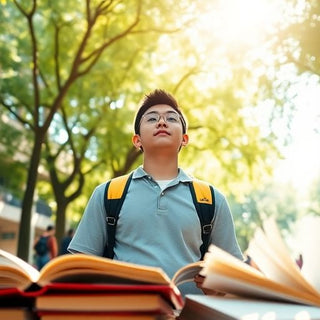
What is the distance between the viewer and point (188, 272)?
59.9 inches

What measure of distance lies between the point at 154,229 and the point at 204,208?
0.66ft

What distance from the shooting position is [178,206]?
224cm

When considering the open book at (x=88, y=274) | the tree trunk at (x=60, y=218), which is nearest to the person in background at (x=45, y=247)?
the tree trunk at (x=60, y=218)

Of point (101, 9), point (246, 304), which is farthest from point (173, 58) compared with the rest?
point (246, 304)

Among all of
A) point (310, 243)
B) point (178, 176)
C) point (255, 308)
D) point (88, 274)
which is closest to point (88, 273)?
point (88, 274)

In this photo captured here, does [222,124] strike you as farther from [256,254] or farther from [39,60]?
[256,254]

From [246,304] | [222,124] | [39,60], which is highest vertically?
[39,60]

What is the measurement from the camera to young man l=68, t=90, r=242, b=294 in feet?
7.06

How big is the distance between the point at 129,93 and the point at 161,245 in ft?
49.1

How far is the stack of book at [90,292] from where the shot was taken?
3.61 ft

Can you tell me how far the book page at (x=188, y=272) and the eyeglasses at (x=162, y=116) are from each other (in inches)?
35.6

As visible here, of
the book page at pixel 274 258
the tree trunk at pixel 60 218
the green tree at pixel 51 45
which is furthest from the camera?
the tree trunk at pixel 60 218

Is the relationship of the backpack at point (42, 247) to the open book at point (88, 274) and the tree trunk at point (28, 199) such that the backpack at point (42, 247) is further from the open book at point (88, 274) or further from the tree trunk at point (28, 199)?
the open book at point (88, 274)

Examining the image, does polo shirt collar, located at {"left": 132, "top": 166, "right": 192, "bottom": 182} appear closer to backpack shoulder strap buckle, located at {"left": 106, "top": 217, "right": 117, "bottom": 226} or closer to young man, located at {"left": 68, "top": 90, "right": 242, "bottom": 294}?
young man, located at {"left": 68, "top": 90, "right": 242, "bottom": 294}
